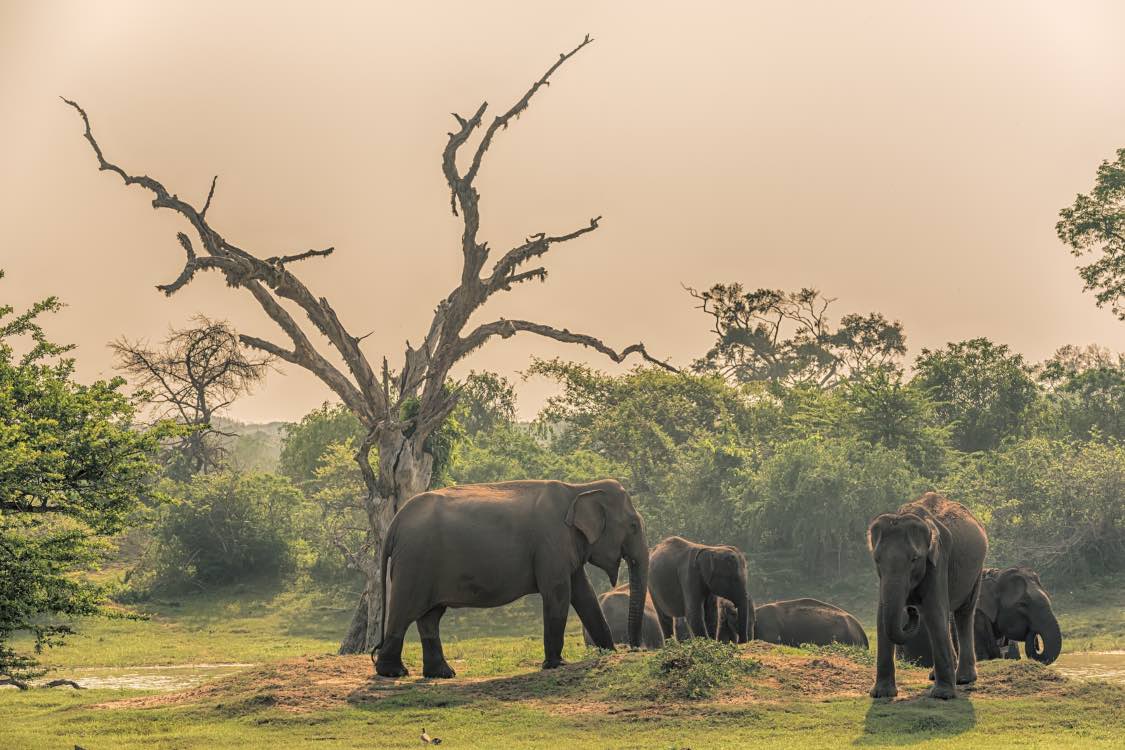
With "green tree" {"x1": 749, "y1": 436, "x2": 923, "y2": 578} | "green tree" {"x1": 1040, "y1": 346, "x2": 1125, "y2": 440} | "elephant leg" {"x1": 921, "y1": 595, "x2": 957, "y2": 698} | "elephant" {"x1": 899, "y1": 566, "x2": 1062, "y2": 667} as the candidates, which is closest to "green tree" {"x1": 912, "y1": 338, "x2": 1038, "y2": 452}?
"green tree" {"x1": 1040, "y1": 346, "x2": 1125, "y2": 440}

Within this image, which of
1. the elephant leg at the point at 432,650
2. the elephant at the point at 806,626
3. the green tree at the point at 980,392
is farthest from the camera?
the green tree at the point at 980,392

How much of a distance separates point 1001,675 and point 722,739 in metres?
4.82

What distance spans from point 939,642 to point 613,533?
5.52 meters

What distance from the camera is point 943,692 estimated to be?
15594mm

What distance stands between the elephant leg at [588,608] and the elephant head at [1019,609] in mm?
5922

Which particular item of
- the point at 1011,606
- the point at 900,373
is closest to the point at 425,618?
the point at 1011,606

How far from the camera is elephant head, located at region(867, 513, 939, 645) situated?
14914mm

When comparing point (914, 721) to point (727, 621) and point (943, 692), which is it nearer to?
point (943, 692)

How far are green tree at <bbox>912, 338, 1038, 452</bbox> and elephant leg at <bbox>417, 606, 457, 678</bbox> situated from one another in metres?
35.2

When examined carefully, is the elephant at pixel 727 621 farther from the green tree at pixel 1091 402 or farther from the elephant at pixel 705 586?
the green tree at pixel 1091 402

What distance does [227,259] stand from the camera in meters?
26.2

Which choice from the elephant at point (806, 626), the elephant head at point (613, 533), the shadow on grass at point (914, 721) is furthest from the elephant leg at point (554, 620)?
the elephant at point (806, 626)

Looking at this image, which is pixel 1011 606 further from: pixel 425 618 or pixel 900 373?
pixel 900 373

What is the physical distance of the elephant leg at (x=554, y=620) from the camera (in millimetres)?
18719
